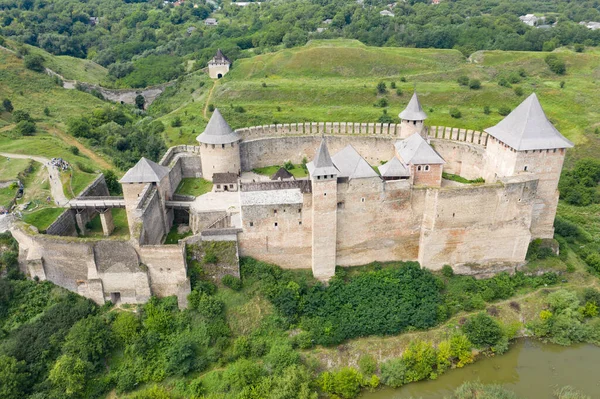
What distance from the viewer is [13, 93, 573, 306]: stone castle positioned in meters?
20.9

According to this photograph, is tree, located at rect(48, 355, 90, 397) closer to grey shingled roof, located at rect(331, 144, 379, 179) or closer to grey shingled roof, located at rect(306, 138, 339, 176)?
grey shingled roof, located at rect(306, 138, 339, 176)

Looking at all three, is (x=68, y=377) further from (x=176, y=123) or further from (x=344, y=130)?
(x=176, y=123)

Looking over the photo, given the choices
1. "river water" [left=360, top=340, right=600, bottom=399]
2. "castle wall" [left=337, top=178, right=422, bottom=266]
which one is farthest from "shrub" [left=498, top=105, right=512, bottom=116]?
"river water" [left=360, top=340, right=600, bottom=399]

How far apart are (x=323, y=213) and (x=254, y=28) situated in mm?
63418

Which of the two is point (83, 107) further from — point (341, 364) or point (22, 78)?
point (341, 364)

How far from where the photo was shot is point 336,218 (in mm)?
21969

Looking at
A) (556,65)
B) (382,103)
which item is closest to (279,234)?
(382,103)

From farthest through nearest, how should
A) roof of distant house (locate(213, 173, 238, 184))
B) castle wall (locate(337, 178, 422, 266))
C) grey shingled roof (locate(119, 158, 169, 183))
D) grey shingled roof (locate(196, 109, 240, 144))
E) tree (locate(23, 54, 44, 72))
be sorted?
tree (locate(23, 54, 44, 72)), grey shingled roof (locate(196, 109, 240, 144)), roof of distant house (locate(213, 173, 238, 184)), grey shingled roof (locate(119, 158, 169, 183)), castle wall (locate(337, 178, 422, 266))

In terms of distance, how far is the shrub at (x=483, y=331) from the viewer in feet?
68.3

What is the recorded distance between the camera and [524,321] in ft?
72.6

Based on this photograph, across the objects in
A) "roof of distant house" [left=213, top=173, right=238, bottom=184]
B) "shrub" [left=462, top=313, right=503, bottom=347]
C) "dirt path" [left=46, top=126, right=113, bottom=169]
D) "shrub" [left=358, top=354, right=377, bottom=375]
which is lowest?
"shrub" [left=358, top=354, right=377, bottom=375]

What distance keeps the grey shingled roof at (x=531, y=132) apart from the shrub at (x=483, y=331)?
26.0 feet

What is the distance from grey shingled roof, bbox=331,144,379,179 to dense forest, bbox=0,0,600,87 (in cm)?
4130

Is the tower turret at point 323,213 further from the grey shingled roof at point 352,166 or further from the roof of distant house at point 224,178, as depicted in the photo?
the roof of distant house at point 224,178
